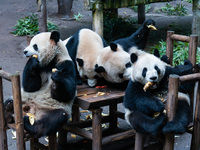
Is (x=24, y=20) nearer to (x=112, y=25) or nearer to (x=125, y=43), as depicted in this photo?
(x=112, y=25)

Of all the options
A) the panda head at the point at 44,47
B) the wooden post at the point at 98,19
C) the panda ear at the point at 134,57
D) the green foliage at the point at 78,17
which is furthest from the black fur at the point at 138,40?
the green foliage at the point at 78,17

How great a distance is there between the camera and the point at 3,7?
13.9 metres

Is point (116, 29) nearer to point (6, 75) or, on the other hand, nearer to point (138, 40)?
point (138, 40)

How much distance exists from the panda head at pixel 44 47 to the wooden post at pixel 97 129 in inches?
31.0

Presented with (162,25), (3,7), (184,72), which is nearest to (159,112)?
(184,72)

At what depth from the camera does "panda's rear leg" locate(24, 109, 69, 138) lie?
3101 mm

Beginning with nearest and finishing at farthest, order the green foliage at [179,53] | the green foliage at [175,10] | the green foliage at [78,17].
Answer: the green foliage at [179,53]
the green foliage at [78,17]
the green foliage at [175,10]

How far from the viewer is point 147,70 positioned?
2.87 metres

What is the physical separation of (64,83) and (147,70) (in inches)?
33.9

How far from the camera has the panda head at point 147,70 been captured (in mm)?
2816

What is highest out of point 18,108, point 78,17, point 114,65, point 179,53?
point 78,17

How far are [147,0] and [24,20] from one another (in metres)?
5.31

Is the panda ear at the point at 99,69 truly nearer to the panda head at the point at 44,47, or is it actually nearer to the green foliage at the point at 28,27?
the panda head at the point at 44,47

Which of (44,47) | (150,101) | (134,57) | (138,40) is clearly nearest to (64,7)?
(138,40)
